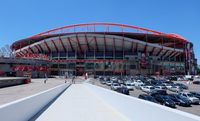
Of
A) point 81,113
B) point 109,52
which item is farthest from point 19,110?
point 109,52

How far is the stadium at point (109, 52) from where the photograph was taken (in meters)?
108

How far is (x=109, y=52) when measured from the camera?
11406 centimetres

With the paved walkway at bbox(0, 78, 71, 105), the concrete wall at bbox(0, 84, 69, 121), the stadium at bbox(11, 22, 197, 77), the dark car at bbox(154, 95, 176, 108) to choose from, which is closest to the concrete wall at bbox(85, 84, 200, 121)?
the concrete wall at bbox(0, 84, 69, 121)

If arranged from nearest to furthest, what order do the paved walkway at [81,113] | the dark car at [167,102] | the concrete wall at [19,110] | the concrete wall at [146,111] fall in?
the concrete wall at [146,111] → the concrete wall at [19,110] → the paved walkway at [81,113] → the dark car at [167,102]

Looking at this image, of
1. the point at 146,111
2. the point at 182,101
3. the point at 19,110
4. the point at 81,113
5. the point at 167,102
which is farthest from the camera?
the point at 182,101

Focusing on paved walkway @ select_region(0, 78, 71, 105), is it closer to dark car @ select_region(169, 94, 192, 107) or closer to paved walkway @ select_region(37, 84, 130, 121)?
paved walkway @ select_region(37, 84, 130, 121)

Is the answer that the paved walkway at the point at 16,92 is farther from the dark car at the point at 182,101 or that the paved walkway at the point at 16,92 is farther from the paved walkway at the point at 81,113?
the dark car at the point at 182,101

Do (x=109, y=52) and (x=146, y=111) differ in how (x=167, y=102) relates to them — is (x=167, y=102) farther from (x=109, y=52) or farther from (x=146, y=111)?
(x=109, y=52)

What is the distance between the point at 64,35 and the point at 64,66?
47.2 feet

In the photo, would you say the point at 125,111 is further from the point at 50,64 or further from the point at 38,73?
the point at 50,64

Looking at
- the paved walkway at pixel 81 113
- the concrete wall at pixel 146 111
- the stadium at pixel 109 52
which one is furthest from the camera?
the stadium at pixel 109 52

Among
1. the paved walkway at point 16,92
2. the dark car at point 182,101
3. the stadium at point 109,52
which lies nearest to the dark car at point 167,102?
the dark car at point 182,101

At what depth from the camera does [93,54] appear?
11469 cm

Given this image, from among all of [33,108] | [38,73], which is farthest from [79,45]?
[33,108]
